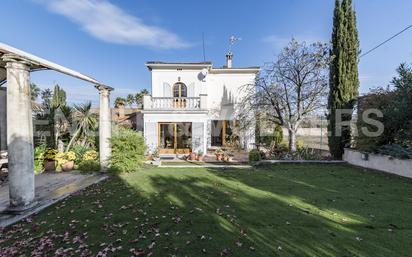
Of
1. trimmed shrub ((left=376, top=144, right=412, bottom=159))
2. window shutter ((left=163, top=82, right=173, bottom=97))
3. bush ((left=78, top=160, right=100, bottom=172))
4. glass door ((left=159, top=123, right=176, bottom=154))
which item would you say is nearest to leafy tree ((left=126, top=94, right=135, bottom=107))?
window shutter ((left=163, top=82, right=173, bottom=97))

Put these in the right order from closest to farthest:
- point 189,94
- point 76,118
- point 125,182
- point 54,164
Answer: point 125,182 < point 54,164 < point 76,118 < point 189,94

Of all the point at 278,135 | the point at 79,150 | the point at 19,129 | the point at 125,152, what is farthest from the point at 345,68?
the point at 79,150

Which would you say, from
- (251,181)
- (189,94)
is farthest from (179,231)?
(189,94)

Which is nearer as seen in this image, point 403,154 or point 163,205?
point 163,205

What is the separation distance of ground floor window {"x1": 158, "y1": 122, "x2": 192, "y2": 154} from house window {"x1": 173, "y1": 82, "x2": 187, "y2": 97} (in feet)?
10.4

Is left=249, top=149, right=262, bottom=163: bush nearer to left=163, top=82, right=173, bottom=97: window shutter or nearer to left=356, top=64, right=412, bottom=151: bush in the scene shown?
left=356, top=64, right=412, bottom=151: bush

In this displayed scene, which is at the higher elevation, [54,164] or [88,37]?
[88,37]

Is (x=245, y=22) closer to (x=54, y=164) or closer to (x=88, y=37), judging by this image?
(x=88, y=37)

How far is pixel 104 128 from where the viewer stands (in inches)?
390

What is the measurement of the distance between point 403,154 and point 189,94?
13016 mm

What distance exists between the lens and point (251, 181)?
822 cm

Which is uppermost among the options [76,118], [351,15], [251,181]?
[351,15]

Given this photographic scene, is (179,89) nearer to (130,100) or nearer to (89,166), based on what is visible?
(89,166)

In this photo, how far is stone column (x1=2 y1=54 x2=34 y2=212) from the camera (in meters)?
5.02
